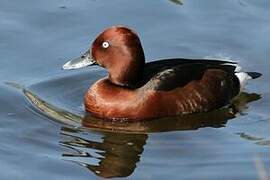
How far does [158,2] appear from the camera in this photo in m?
11.9

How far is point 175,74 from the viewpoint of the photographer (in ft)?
30.8

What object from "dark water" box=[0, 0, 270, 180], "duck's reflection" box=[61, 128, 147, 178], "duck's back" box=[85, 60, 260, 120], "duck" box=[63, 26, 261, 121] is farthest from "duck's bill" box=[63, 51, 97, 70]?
"duck's reflection" box=[61, 128, 147, 178]

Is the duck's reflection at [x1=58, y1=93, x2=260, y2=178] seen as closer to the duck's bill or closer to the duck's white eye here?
the duck's bill

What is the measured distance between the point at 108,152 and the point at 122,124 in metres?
0.77

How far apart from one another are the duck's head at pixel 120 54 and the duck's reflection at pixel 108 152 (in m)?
0.68

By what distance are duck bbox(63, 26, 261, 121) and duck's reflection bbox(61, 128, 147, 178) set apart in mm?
414

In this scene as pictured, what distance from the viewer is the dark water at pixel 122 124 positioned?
26.3 ft

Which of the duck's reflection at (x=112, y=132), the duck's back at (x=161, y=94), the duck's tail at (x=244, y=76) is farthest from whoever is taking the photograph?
the duck's tail at (x=244, y=76)

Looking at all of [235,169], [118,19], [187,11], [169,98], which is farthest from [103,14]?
[235,169]

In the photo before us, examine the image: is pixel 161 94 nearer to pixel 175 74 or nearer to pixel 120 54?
pixel 175 74

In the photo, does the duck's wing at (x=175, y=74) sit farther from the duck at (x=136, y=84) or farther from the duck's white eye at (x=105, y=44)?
the duck's white eye at (x=105, y=44)

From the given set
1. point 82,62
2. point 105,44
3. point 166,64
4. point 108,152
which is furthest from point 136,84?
point 108,152

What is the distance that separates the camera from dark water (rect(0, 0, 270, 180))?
26.3 feet

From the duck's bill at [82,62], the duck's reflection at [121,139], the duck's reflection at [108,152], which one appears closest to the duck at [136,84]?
the duck's bill at [82,62]
